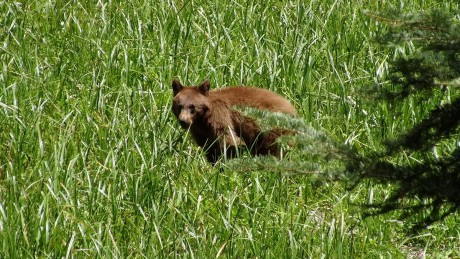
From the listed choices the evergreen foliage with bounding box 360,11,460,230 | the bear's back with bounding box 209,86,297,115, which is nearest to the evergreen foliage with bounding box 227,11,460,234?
the evergreen foliage with bounding box 360,11,460,230

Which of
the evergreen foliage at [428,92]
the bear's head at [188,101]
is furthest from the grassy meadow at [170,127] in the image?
the evergreen foliage at [428,92]

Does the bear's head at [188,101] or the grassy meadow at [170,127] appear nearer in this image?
the grassy meadow at [170,127]

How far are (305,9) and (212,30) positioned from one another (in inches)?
37.7

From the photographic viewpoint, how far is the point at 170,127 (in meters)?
7.36

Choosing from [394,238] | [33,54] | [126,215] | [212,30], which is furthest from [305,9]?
[126,215]

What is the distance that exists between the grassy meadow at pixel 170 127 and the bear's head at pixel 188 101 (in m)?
0.13

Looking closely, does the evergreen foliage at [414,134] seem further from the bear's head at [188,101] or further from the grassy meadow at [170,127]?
the bear's head at [188,101]

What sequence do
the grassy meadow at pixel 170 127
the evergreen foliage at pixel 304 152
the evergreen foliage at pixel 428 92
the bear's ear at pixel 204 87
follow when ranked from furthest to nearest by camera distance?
the bear's ear at pixel 204 87 < the grassy meadow at pixel 170 127 < the evergreen foliage at pixel 304 152 < the evergreen foliage at pixel 428 92

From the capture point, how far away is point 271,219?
244 inches

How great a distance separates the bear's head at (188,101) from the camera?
7578 mm

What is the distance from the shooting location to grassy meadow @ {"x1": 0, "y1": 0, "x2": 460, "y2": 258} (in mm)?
5680

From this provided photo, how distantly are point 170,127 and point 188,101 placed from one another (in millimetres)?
325

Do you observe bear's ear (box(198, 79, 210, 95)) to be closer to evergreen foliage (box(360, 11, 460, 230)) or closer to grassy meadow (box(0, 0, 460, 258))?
grassy meadow (box(0, 0, 460, 258))

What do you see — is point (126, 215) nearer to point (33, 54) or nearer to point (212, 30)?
point (33, 54)
